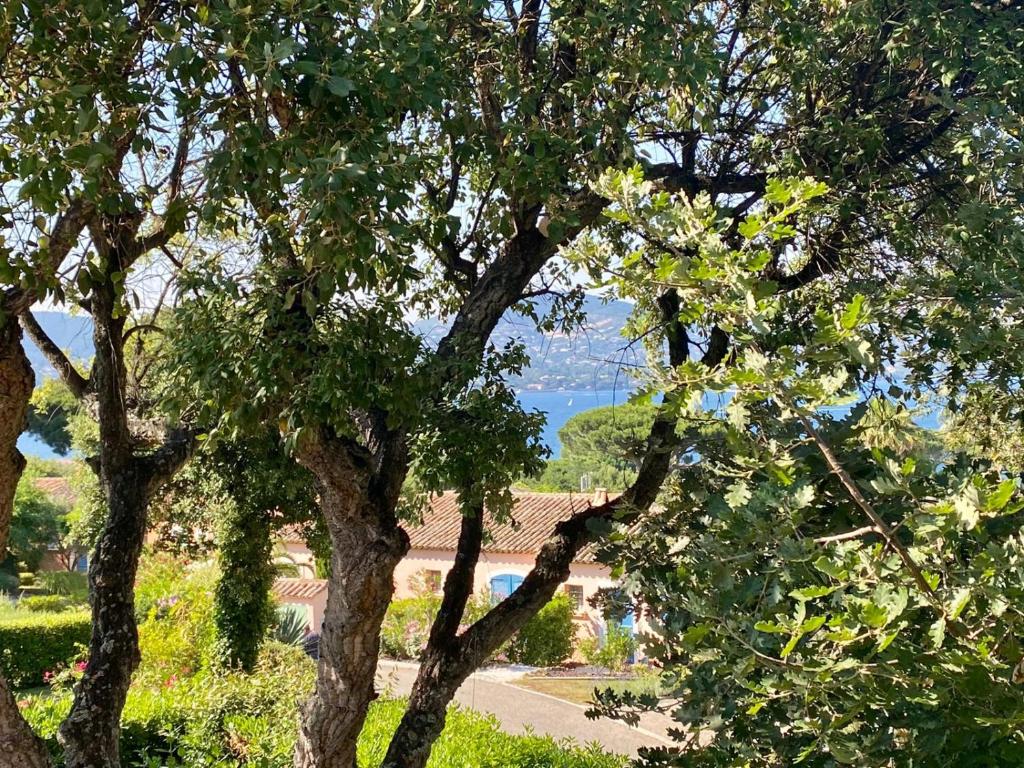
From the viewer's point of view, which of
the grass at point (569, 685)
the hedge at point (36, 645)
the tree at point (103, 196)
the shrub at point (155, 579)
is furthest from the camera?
the hedge at point (36, 645)

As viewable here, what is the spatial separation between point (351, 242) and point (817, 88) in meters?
3.23

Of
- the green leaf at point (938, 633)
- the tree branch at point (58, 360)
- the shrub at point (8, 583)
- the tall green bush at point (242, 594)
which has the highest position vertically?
the tree branch at point (58, 360)

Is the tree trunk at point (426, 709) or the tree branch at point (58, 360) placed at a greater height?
the tree branch at point (58, 360)

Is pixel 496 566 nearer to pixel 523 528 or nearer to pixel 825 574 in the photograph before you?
pixel 523 528

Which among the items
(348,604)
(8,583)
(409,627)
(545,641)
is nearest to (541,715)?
(545,641)

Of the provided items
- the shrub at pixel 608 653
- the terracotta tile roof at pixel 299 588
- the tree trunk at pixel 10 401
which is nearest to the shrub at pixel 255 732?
the tree trunk at pixel 10 401

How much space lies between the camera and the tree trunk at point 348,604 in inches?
193

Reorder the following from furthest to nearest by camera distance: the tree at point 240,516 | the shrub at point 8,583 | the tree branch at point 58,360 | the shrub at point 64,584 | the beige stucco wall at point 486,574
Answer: the shrub at point 8,583 < the shrub at point 64,584 < the beige stucco wall at point 486,574 < the tree at point 240,516 < the tree branch at point 58,360

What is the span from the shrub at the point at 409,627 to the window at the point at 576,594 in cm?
360

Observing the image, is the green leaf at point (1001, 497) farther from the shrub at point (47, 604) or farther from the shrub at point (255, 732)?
the shrub at point (47, 604)

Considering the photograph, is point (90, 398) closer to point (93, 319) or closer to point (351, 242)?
point (93, 319)

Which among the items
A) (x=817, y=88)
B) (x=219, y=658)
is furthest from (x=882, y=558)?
(x=219, y=658)

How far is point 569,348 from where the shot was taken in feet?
23.5

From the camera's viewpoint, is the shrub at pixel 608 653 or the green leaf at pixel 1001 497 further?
the shrub at pixel 608 653
